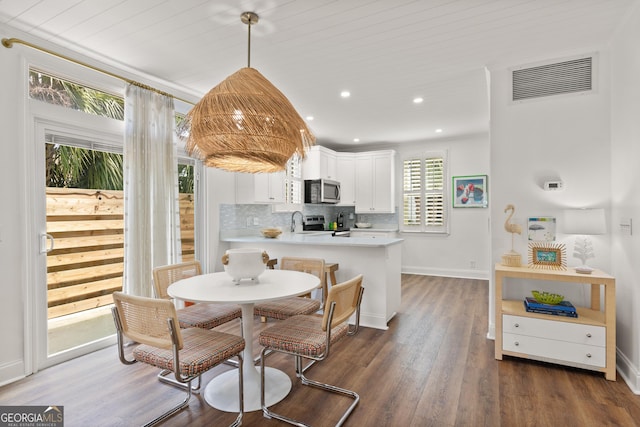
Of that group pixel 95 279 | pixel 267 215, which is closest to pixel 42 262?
pixel 95 279

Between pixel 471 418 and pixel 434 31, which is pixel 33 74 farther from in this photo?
pixel 471 418

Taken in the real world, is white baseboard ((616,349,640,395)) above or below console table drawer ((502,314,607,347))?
below

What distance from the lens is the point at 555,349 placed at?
2553 millimetres

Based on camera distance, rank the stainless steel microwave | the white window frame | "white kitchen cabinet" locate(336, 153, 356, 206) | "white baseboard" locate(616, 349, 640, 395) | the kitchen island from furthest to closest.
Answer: "white kitchen cabinet" locate(336, 153, 356, 206), the white window frame, the stainless steel microwave, the kitchen island, "white baseboard" locate(616, 349, 640, 395)

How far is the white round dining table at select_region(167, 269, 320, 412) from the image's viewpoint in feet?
6.39

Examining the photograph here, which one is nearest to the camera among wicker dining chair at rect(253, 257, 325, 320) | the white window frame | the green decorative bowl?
wicker dining chair at rect(253, 257, 325, 320)

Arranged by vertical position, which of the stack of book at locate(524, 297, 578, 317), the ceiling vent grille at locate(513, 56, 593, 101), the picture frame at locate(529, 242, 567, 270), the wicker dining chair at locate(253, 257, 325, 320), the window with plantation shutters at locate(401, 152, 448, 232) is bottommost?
the stack of book at locate(524, 297, 578, 317)

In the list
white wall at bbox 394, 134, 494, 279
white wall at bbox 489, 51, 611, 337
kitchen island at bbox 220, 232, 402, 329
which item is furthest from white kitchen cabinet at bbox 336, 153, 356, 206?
white wall at bbox 489, 51, 611, 337

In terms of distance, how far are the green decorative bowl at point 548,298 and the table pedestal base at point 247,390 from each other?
209 cm

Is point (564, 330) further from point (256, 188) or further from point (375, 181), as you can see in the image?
point (375, 181)

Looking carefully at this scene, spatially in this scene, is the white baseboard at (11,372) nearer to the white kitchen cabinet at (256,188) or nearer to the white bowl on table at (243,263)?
the white bowl on table at (243,263)

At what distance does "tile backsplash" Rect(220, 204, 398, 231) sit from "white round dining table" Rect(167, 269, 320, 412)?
72.3 inches

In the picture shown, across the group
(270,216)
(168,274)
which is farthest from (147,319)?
(270,216)

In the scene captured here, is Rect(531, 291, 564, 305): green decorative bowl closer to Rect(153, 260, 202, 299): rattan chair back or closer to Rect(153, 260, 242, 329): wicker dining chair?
Rect(153, 260, 242, 329): wicker dining chair
